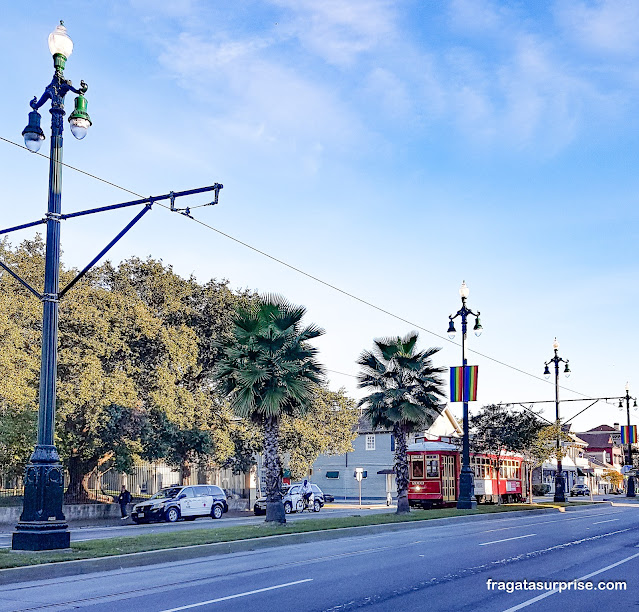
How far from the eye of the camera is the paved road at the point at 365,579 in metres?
10.2

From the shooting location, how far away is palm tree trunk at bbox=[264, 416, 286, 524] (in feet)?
82.1

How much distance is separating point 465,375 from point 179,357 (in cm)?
1336

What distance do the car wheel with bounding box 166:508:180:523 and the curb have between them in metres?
11.7

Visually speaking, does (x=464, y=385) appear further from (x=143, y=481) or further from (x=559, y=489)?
(x=559, y=489)

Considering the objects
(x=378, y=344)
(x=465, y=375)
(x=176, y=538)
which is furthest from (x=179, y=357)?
(x=176, y=538)

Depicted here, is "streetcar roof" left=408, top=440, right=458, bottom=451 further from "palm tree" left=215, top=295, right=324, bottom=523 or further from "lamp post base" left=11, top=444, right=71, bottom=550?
"lamp post base" left=11, top=444, right=71, bottom=550

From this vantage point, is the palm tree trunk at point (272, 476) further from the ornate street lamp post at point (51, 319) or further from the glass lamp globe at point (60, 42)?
the glass lamp globe at point (60, 42)

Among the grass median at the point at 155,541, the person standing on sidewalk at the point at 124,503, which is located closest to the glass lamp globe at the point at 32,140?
the grass median at the point at 155,541

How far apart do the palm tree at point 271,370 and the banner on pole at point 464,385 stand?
8.96m

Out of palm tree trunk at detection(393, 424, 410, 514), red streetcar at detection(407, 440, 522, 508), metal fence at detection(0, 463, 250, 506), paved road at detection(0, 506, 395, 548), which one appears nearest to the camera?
paved road at detection(0, 506, 395, 548)

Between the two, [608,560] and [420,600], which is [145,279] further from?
[420,600]

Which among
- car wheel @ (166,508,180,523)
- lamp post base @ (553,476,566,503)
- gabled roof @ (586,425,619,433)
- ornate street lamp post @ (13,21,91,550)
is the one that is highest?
ornate street lamp post @ (13,21,91,550)

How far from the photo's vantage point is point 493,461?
46.6 m

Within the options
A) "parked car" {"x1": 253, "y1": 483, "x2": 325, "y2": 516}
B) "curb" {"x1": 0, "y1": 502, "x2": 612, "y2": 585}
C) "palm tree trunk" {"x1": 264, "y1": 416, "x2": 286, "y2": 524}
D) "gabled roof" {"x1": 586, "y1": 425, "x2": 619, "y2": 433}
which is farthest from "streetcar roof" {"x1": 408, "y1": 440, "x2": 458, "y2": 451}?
"gabled roof" {"x1": 586, "y1": 425, "x2": 619, "y2": 433}
